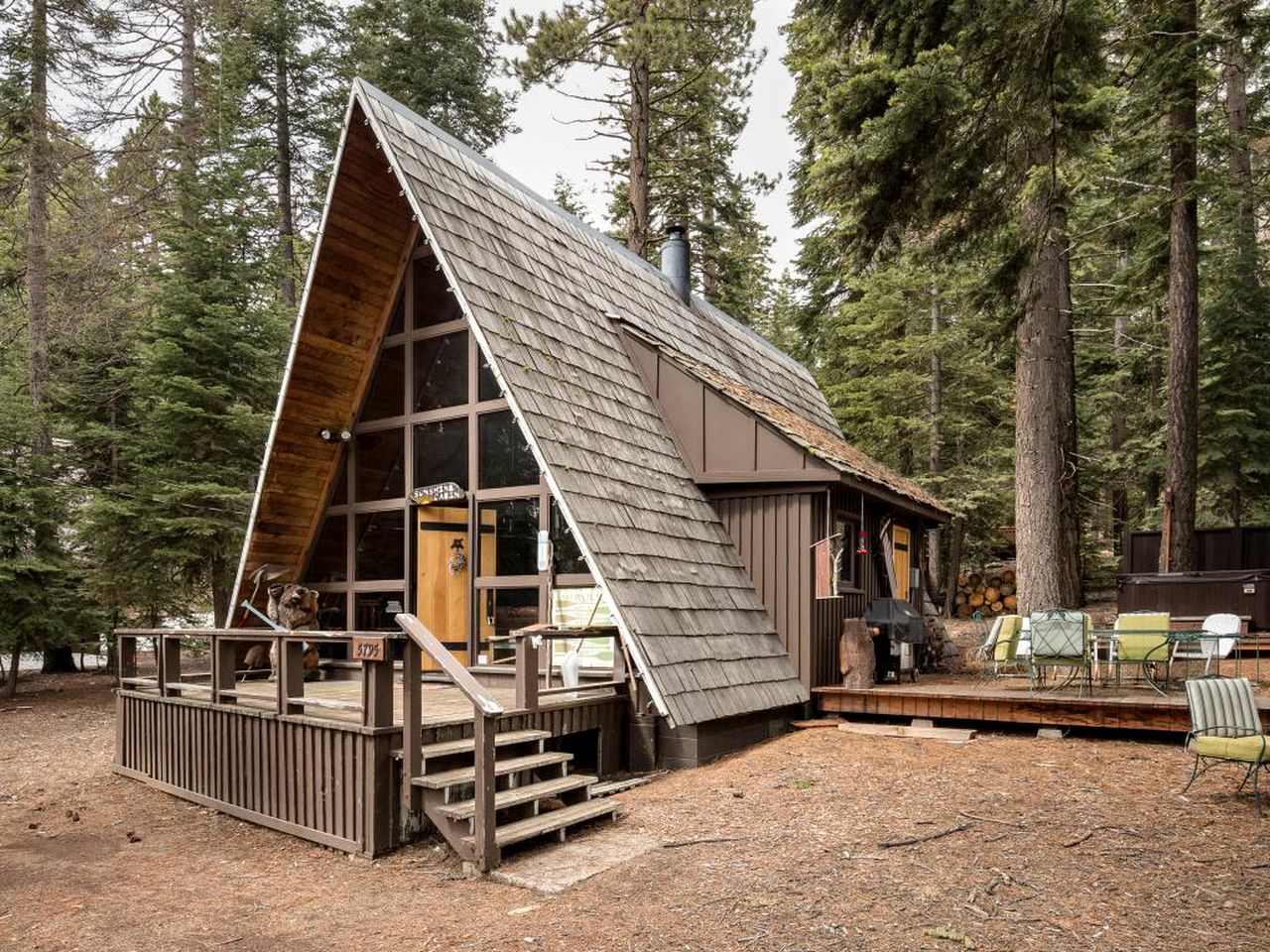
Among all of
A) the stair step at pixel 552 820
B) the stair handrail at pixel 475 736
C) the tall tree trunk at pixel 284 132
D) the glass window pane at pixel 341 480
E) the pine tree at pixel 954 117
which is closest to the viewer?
the pine tree at pixel 954 117

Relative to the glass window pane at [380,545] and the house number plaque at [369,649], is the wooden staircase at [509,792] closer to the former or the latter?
the house number plaque at [369,649]

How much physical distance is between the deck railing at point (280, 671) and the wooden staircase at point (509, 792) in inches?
21.6

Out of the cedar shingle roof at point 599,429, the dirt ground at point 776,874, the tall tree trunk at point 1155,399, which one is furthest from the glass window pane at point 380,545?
the tall tree trunk at point 1155,399

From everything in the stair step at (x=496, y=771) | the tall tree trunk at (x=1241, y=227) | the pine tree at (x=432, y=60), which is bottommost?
the stair step at (x=496, y=771)

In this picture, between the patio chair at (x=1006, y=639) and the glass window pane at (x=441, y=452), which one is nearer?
the glass window pane at (x=441, y=452)

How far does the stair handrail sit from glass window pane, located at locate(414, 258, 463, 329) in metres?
4.78

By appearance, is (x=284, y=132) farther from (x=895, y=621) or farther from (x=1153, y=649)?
(x=1153, y=649)

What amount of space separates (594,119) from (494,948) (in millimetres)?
17357

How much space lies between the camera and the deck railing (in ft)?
19.0

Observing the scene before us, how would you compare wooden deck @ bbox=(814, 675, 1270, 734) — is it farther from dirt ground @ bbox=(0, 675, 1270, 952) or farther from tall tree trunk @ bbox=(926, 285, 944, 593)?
tall tree trunk @ bbox=(926, 285, 944, 593)

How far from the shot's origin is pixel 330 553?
10344 mm

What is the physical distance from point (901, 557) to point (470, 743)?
8415 mm

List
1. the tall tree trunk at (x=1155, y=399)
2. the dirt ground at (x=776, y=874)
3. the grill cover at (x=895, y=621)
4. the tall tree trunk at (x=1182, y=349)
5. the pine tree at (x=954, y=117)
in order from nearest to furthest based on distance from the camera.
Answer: the dirt ground at (x=776, y=874) < the pine tree at (x=954, y=117) < the grill cover at (x=895, y=621) < the tall tree trunk at (x=1182, y=349) < the tall tree trunk at (x=1155, y=399)

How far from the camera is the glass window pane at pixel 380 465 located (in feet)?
32.6
